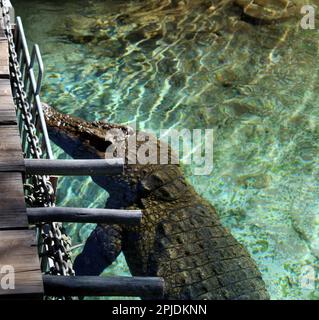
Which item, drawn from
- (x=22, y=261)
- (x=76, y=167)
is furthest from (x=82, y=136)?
(x=22, y=261)

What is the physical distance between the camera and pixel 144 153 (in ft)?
18.2

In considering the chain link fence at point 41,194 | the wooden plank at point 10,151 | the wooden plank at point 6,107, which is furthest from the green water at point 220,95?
the wooden plank at point 10,151

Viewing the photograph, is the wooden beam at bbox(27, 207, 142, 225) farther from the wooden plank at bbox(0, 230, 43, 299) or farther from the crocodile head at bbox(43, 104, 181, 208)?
the crocodile head at bbox(43, 104, 181, 208)

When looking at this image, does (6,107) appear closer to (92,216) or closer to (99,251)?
(92,216)

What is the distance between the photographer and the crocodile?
14.1 feet

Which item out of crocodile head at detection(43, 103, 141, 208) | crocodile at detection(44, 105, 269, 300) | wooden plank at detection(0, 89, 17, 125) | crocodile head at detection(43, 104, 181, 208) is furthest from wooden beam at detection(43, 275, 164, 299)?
crocodile head at detection(43, 103, 141, 208)

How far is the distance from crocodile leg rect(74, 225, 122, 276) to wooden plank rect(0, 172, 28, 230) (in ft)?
7.89

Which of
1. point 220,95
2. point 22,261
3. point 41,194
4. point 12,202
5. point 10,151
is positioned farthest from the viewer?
point 220,95

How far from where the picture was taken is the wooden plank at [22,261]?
6.24 feet

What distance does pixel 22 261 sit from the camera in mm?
2006

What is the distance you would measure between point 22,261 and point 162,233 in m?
2.73

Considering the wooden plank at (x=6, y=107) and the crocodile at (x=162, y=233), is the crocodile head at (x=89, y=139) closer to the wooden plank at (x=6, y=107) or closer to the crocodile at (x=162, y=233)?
the crocodile at (x=162, y=233)
